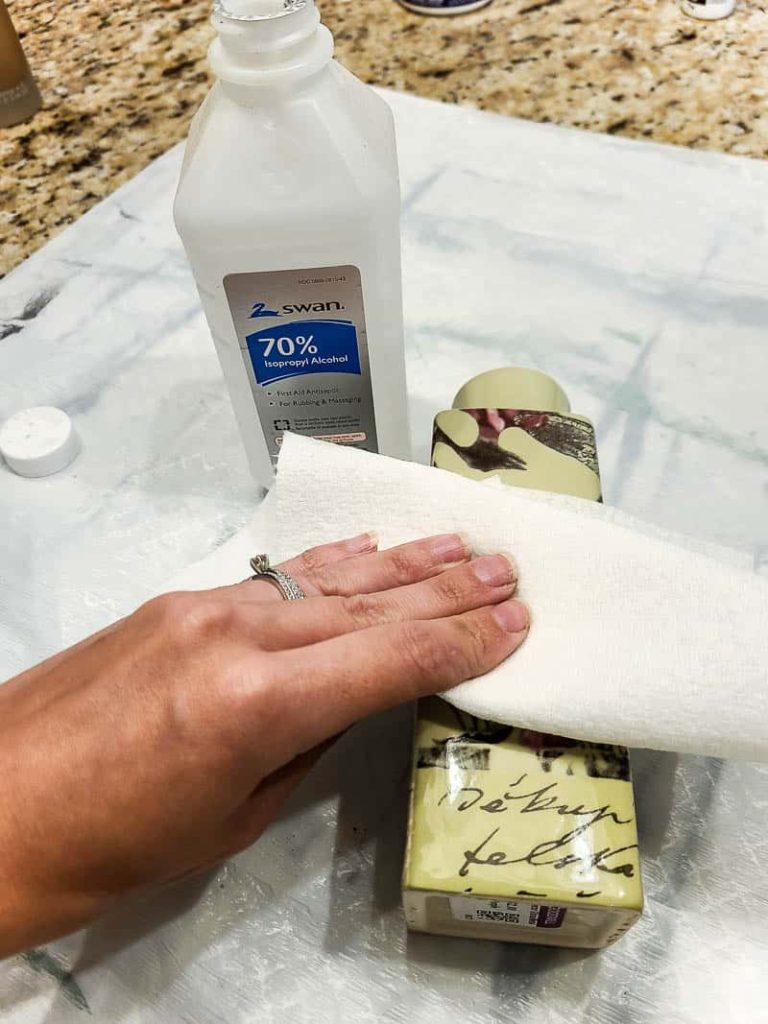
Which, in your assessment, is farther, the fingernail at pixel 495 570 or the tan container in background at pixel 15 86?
the tan container in background at pixel 15 86

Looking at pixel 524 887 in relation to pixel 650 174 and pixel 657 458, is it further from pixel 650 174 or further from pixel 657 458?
pixel 650 174

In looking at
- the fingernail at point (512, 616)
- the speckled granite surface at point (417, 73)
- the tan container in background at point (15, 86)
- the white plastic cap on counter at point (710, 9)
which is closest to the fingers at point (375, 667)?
the fingernail at point (512, 616)

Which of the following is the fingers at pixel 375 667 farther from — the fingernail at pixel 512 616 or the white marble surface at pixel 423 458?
the white marble surface at pixel 423 458

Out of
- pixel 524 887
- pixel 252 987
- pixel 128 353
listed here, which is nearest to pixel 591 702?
pixel 524 887

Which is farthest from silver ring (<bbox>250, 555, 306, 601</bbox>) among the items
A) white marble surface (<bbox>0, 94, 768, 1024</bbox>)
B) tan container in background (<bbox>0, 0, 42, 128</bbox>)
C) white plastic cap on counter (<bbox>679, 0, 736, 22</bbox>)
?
white plastic cap on counter (<bbox>679, 0, 736, 22</bbox>)

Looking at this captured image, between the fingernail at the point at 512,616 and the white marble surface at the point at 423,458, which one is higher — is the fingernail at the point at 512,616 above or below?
above

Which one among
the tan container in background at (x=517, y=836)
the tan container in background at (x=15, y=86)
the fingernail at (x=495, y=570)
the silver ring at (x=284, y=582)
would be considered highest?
the tan container in background at (x=15, y=86)

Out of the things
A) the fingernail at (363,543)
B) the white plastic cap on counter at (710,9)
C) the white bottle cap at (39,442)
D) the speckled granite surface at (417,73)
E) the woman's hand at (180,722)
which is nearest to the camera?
the woman's hand at (180,722)

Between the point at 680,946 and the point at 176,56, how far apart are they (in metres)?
1.08

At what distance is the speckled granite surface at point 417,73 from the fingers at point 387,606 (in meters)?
0.61

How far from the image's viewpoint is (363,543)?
45 centimetres

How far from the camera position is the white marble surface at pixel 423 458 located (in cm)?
42

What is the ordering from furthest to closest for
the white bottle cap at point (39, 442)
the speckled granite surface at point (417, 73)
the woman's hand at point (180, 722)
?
the speckled granite surface at point (417, 73), the white bottle cap at point (39, 442), the woman's hand at point (180, 722)

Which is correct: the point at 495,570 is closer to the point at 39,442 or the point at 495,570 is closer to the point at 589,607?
the point at 589,607
